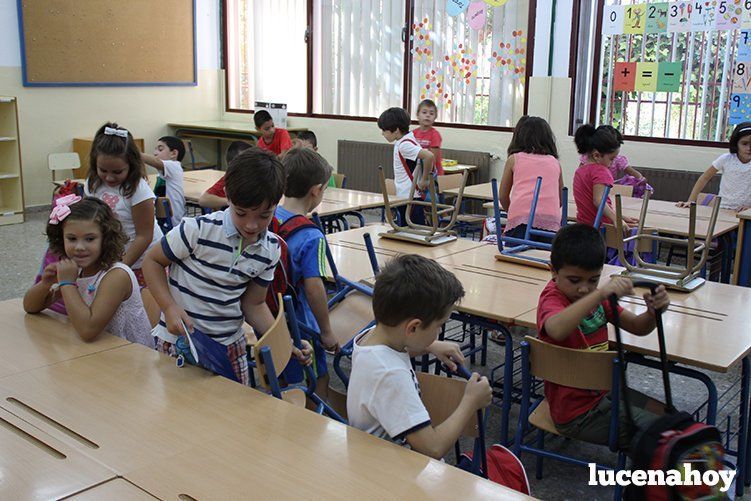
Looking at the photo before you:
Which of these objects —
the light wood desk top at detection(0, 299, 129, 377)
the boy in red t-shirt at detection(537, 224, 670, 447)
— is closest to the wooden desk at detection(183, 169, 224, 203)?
the light wood desk top at detection(0, 299, 129, 377)

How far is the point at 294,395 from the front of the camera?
2127 millimetres

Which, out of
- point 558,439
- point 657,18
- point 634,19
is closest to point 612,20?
point 634,19

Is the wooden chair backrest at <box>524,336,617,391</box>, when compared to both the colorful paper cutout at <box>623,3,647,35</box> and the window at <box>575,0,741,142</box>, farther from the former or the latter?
the colorful paper cutout at <box>623,3,647,35</box>

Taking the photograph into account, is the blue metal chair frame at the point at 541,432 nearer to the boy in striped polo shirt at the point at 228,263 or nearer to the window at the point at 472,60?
the boy in striped polo shirt at the point at 228,263

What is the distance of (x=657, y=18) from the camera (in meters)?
6.09

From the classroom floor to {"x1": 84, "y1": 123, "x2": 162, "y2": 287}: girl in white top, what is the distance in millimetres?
1112

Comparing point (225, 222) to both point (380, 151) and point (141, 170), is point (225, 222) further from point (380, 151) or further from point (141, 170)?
point (380, 151)

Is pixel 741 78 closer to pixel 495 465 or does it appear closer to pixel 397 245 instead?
pixel 397 245

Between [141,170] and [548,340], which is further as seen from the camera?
[141,170]

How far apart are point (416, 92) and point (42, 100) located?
3.67 meters

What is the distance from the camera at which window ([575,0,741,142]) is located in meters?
5.91

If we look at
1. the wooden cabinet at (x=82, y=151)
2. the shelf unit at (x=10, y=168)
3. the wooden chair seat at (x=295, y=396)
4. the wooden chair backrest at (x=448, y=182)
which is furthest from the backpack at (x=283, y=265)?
the wooden cabinet at (x=82, y=151)

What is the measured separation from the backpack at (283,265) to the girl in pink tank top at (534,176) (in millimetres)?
1768

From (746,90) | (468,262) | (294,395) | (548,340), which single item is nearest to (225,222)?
(294,395)
